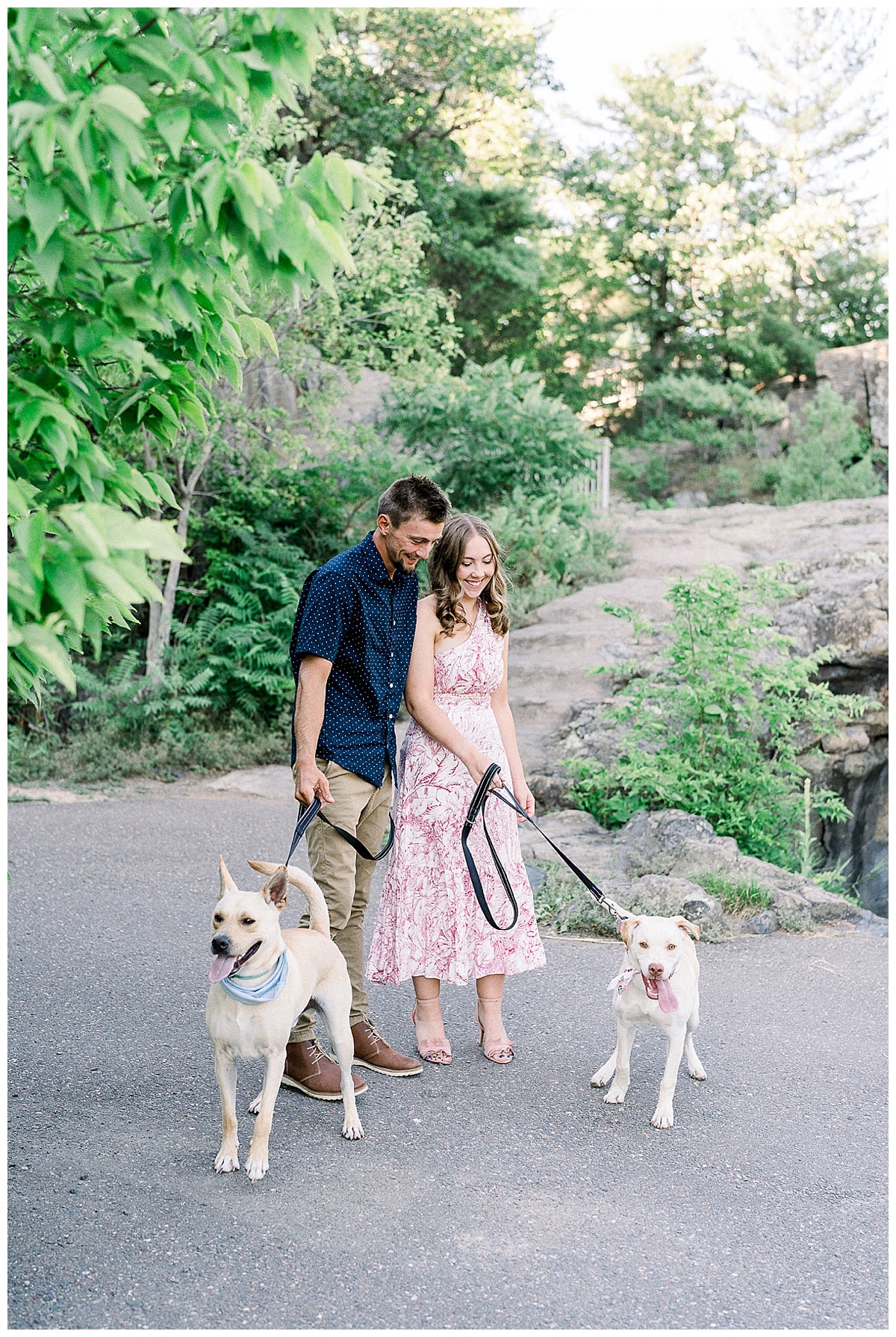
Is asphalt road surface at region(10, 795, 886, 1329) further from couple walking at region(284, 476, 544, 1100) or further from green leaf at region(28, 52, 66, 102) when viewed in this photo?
green leaf at region(28, 52, 66, 102)

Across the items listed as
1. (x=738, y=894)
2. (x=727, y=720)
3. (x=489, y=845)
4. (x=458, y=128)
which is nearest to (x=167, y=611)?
(x=727, y=720)

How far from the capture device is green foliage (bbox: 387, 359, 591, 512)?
1284cm

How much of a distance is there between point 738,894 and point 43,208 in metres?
5.42

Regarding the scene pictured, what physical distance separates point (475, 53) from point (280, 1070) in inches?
699

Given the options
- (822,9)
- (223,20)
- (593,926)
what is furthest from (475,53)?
(223,20)

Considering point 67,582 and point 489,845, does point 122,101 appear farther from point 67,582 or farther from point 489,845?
point 489,845

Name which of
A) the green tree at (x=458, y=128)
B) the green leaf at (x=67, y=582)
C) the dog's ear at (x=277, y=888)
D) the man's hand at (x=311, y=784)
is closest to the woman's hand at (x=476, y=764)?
the man's hand at (x=311, y=784)

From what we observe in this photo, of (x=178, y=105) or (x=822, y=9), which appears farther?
(x=822, y=9)

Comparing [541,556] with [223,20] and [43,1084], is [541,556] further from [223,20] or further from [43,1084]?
[223,20]

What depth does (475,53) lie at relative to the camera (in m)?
17.4

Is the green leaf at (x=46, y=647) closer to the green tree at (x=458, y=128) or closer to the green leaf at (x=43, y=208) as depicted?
the green leaf at (x=43, y=208)

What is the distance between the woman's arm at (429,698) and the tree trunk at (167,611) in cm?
702

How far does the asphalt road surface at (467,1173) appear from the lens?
289 centimetres

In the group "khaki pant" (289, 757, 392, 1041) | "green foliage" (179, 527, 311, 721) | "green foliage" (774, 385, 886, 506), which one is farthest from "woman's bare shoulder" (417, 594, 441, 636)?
"green foliage" (774, 385, 886, 506)
